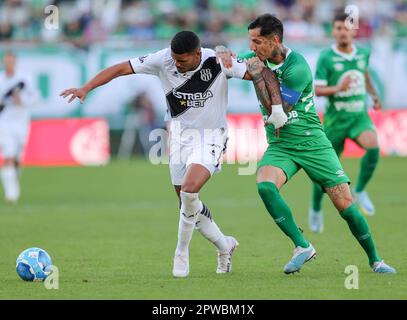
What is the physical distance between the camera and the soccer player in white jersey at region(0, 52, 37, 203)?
20.3 m

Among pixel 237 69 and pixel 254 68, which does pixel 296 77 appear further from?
pixel 237 69

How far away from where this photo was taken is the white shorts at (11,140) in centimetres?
2044

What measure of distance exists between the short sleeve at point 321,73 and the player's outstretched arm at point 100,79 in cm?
484

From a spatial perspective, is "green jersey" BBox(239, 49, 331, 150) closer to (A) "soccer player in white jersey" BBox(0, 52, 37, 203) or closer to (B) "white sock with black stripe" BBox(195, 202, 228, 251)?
(B) "white sock with black stripe" BBox(195, 202, 228, 251)

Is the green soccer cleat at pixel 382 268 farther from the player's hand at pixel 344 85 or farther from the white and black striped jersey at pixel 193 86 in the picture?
the player's hand at pixel 344 85

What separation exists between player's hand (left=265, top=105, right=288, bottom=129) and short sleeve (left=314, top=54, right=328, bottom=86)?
14.8 feet

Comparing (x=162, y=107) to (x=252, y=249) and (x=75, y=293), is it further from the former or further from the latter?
(x=75, y=293)

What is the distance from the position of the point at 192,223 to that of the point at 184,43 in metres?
1.73

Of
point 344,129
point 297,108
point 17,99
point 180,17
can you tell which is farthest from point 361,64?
point 180,17

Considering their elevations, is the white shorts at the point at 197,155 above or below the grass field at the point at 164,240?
above

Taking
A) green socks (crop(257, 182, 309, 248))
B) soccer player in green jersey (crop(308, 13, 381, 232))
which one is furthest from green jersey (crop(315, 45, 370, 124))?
green socks (crop(257, 182, 309, 248))

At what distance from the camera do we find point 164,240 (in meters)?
14.1

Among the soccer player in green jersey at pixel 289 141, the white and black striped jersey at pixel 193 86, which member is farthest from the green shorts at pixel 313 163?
the white and black striped jersey at pixel 193 86
